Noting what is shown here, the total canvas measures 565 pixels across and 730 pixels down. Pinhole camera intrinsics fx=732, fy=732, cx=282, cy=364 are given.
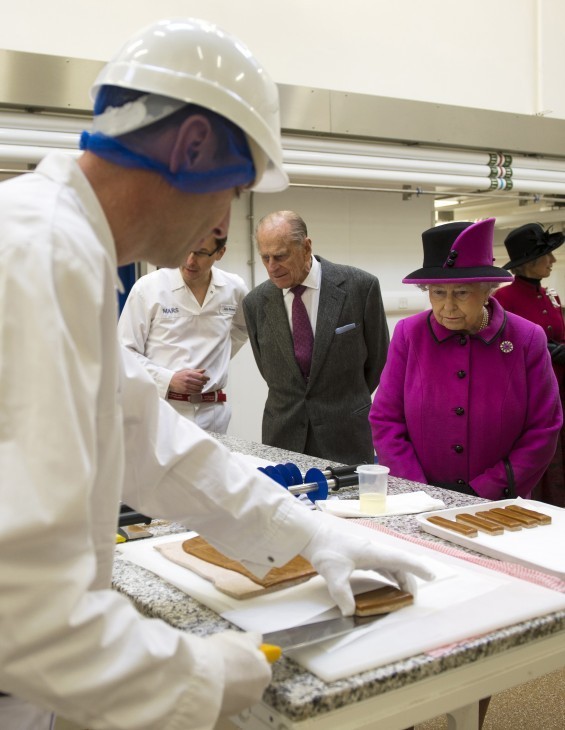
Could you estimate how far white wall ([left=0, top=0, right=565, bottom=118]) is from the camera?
4.05 meters

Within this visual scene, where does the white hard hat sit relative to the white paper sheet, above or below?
above

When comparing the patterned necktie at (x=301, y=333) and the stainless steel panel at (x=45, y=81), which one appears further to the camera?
the stainless steel panel at (x=45, y=81)

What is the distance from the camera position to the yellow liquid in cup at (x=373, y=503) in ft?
5.65

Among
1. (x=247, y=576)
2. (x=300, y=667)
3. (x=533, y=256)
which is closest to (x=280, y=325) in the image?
(x=533, y=256)

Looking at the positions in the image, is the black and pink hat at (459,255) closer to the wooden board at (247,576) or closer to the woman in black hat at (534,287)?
the wooden board at (247,576)

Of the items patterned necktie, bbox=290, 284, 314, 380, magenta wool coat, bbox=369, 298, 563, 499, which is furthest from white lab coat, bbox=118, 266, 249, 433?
magenta wool coat, bbox=369, 298, 563, 499

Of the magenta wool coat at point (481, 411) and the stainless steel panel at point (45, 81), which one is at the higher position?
the stainless steel panel at point (45, 81)

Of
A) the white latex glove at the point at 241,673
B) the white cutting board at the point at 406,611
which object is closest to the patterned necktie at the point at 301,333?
the white cutting board at the point at 406,611

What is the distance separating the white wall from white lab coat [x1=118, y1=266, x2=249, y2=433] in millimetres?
1555

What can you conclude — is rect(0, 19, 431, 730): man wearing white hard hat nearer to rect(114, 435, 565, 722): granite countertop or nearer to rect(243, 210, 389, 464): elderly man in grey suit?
rect(114, 435, 565, 722): granite countertop

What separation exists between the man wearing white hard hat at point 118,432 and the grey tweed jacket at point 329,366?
75.4 inches

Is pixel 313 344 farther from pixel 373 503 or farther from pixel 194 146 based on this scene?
pixel 194 146

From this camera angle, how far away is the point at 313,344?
321cm

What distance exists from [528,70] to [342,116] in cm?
197
